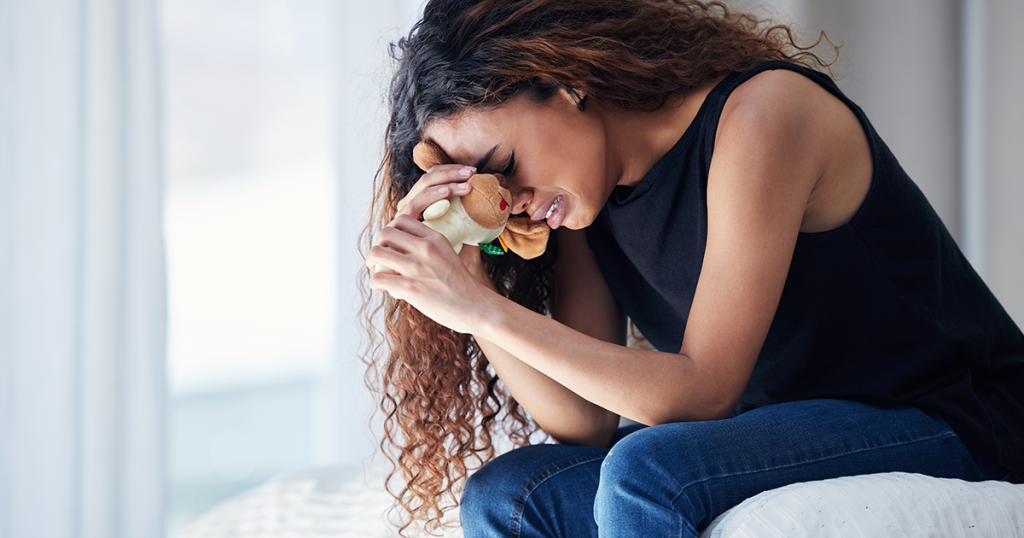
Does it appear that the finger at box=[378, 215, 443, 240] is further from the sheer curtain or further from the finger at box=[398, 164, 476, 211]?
the sheer curtain

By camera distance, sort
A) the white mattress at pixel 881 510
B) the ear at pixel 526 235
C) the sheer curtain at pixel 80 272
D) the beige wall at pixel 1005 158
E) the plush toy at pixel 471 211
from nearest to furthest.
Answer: the white mattress at pixel 881 510 < the plush toy at pixel 471 211 < the ear at pixel 526 235 < the sheer curtain at pixel 80 272 < the beige wall at pixel 1005 158

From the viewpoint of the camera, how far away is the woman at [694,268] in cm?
81

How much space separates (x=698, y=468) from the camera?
0.73 m

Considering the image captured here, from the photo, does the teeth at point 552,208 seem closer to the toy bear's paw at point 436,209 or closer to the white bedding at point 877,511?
the toy bear's paw at point 436,209

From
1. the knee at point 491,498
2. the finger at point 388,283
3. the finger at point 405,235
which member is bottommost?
the knee at point 491,498

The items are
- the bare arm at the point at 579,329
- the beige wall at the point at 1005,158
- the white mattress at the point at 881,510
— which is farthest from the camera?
the beige wall at the point at 1005,158

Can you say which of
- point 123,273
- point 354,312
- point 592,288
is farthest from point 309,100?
point 592,288

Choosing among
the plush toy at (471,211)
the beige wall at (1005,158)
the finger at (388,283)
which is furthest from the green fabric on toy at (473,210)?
the beige wall at (1005,158)

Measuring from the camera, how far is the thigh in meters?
0.71

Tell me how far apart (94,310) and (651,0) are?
1.32 meters

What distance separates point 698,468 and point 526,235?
1.45ft

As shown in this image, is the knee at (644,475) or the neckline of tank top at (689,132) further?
the neckline of tank top at (689,132)

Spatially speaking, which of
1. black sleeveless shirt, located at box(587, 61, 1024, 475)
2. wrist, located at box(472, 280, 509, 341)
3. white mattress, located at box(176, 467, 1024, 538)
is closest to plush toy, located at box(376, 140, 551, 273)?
wrist, located at box(472, 280, 509, 341)

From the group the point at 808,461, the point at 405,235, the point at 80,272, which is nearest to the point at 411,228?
the point at 405,235
